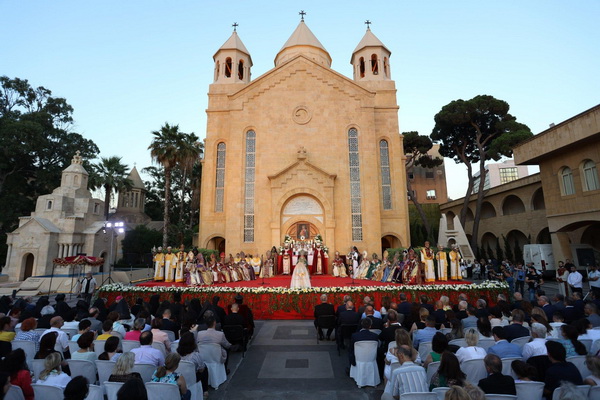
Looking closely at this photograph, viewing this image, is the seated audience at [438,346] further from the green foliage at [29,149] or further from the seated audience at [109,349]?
the green foliage at [29,149]

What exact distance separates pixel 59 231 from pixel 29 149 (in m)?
9.76

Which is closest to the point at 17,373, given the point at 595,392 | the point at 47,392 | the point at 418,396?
the point at 47,392

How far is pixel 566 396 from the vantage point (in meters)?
2.89

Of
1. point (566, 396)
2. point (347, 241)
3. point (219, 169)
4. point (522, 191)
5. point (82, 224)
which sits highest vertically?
point (219, 169)

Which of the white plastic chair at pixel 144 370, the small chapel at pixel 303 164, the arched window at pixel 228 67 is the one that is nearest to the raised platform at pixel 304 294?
the white plastic chair at pixel 144 370

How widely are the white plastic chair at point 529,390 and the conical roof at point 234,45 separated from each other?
29327 millimetres

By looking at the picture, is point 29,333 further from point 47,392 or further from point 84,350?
point 47,392

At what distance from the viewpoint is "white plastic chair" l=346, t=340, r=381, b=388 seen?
5.96 meters

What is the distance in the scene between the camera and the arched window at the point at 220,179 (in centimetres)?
2425

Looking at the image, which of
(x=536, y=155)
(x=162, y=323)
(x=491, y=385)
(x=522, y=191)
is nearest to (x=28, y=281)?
(x=162, y=323)

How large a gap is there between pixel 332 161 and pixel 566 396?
2148 cm

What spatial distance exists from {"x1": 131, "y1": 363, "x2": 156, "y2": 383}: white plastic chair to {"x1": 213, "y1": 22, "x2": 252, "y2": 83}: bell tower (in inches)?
1013

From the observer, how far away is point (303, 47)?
3061 centimetres

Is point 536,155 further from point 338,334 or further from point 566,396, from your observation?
point 566,396
